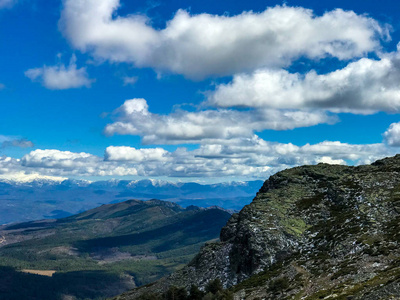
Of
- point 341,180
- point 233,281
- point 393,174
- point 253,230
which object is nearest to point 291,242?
point 253,230

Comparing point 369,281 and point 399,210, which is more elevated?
point 399,210

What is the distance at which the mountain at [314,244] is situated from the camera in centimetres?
5581

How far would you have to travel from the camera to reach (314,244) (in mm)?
79062

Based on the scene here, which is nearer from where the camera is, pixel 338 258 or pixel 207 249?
pixel 338 258

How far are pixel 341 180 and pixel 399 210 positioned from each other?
1173 inches

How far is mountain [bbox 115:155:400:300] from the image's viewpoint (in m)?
55.8

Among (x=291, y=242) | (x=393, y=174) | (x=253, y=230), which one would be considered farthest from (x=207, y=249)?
(x=393, y=174)

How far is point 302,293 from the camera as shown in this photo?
5716 cm

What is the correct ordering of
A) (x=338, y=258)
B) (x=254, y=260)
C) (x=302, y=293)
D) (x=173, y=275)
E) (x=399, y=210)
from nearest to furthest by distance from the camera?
1. (x=302, y=293)
2. (x=338, y=258)
3. (x=399, y=210)
4. (x=254, y=260)
5. (x=173, y=275)

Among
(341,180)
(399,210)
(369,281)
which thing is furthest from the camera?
(341,180)

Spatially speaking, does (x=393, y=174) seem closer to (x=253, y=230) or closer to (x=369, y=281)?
(x=253, y=230)

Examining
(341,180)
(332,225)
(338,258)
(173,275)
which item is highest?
(341,180)

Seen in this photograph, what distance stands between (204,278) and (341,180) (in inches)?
2042

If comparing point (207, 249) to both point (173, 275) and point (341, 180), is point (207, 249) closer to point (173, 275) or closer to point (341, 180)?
point (173, 275)
